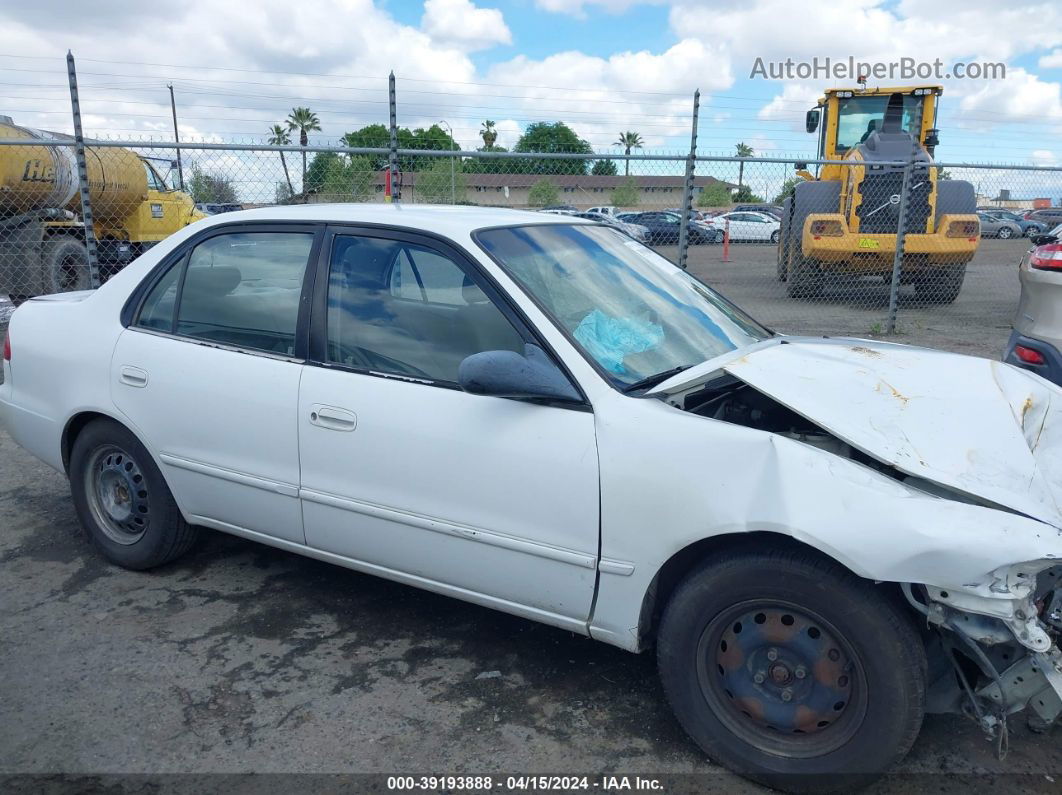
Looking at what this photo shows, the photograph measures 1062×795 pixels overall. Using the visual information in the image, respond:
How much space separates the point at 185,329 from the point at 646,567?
89.1 inches

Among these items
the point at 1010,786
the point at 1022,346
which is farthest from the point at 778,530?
the point at 1022,346

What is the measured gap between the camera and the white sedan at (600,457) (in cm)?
235

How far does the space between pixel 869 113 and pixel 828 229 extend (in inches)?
96.4

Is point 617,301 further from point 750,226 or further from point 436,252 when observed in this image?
point 750,226

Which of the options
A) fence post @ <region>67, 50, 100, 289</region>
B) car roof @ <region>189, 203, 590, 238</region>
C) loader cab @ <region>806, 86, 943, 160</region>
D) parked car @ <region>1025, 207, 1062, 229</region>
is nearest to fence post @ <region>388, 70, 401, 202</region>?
fence post @ <region>67, 50, 100, 289</region>

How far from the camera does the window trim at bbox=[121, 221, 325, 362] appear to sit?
337 centimetres

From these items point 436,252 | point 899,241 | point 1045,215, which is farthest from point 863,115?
point 1045,215

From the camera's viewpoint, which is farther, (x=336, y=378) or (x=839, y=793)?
(x=336, y=378)

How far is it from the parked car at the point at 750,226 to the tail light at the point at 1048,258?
2876cm

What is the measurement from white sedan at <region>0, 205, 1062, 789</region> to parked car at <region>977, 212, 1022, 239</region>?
40.6 metres

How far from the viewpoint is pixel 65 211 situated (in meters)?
12.5

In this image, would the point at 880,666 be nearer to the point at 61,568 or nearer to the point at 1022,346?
the point at 1022,346

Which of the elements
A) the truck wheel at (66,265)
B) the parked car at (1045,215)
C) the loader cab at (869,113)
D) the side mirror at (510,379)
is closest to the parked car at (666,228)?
the loader cab at (869,113)

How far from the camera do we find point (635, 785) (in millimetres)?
2596
